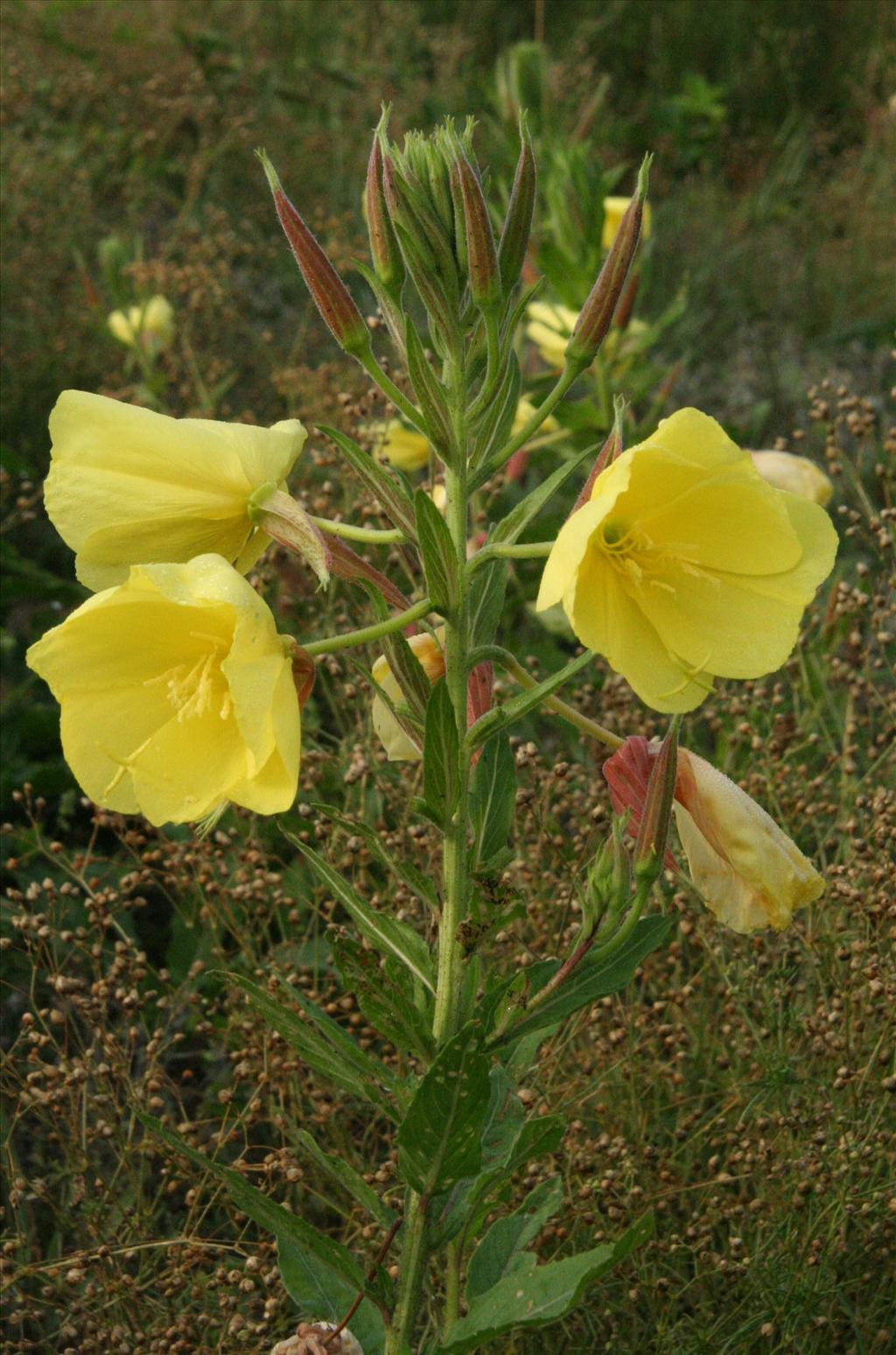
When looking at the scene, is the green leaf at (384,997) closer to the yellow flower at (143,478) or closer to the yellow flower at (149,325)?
the yellow flower at (143,478)

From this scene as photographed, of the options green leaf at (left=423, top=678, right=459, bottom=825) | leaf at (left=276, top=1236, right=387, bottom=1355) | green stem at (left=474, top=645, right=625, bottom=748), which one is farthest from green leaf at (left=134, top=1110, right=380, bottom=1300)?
green stem at (left=474, top=645, right=625, bottom=748)

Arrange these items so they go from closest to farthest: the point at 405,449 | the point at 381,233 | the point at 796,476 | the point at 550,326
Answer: the point at 381,233
the point at 796,476
the point at 405,449
the point at 550,326

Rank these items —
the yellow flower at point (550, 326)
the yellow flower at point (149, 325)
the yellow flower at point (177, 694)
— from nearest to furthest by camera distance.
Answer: the yellow flower at point (177, 694), the yellow flower at point (550, 326), the yellow flower at point (149, 325)

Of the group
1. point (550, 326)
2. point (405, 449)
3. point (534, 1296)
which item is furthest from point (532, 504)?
point (550, 326)

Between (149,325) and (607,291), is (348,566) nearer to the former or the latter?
(607,291)

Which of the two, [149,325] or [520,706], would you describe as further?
[149,325]

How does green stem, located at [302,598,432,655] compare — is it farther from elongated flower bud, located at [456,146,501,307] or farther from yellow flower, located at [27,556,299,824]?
elongated flower bud, located at [456,146,501,307]

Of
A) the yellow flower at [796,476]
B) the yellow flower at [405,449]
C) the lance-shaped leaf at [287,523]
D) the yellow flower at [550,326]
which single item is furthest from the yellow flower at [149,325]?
the lance-shaped leaf at [287,523]
